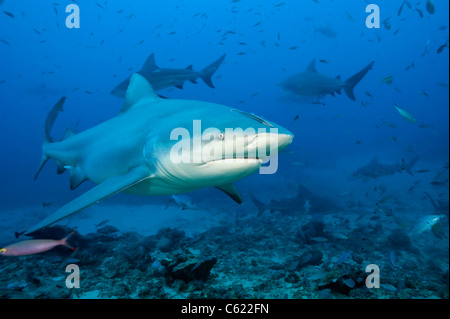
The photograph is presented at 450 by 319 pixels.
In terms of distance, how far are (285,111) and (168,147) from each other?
121942mm

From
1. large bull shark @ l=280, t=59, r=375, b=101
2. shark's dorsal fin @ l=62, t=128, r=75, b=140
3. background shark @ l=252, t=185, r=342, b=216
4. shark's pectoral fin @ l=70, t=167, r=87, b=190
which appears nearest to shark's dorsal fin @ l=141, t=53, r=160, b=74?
shark's dorsal fin @ l=62, t=128, r=75, b=140

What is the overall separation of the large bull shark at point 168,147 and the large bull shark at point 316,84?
7.74 meters

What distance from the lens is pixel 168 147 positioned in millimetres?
2711

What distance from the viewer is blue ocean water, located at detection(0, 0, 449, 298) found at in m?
6.93

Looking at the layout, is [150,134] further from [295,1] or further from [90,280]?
[295,1]

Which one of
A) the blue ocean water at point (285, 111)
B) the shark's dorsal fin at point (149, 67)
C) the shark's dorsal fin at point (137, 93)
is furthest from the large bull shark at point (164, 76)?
the shark's dorsal fin at point (137, 93)

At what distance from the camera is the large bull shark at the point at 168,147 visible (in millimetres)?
2215

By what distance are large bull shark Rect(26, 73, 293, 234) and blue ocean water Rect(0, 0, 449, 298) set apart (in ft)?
5.99

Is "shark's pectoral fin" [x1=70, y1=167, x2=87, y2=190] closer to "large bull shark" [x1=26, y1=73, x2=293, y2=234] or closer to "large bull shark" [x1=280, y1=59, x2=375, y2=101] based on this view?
"large bull shark" [x1=26, y1=73, x2=293, y2=234]

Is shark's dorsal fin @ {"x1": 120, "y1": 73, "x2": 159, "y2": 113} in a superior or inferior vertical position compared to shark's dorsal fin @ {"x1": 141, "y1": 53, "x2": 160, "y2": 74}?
inferior

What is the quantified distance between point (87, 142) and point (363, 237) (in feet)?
27.3

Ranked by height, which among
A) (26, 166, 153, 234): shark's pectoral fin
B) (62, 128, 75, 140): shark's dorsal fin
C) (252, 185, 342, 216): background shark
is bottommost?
(252, 185, 342, 216): background shark

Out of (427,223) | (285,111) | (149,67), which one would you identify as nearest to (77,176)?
(149,67)

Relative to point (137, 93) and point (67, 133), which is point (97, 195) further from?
point (67, 133)
